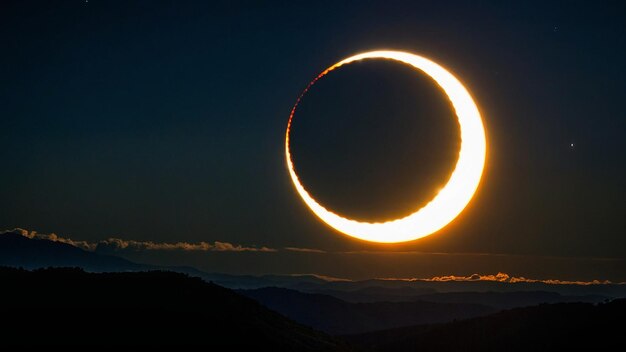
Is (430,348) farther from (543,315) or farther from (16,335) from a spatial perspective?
(16,335)

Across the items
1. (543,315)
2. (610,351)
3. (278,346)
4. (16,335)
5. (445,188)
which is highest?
(543,315)

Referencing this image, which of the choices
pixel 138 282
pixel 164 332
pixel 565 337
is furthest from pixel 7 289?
pixel 565 337

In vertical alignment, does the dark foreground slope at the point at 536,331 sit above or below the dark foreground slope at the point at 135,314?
above

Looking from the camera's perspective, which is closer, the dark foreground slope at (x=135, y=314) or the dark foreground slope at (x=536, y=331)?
the dark foreground slope at (x=135, y=314)

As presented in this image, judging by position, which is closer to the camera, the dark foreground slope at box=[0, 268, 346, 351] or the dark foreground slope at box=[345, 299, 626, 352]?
the dark foreground slope at box=[0, 268, 346, 351]

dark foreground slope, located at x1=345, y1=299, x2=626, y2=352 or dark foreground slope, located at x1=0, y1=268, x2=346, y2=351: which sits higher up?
dark foreground slope, located at x1=345, y1=299, x2=626, y2=352
